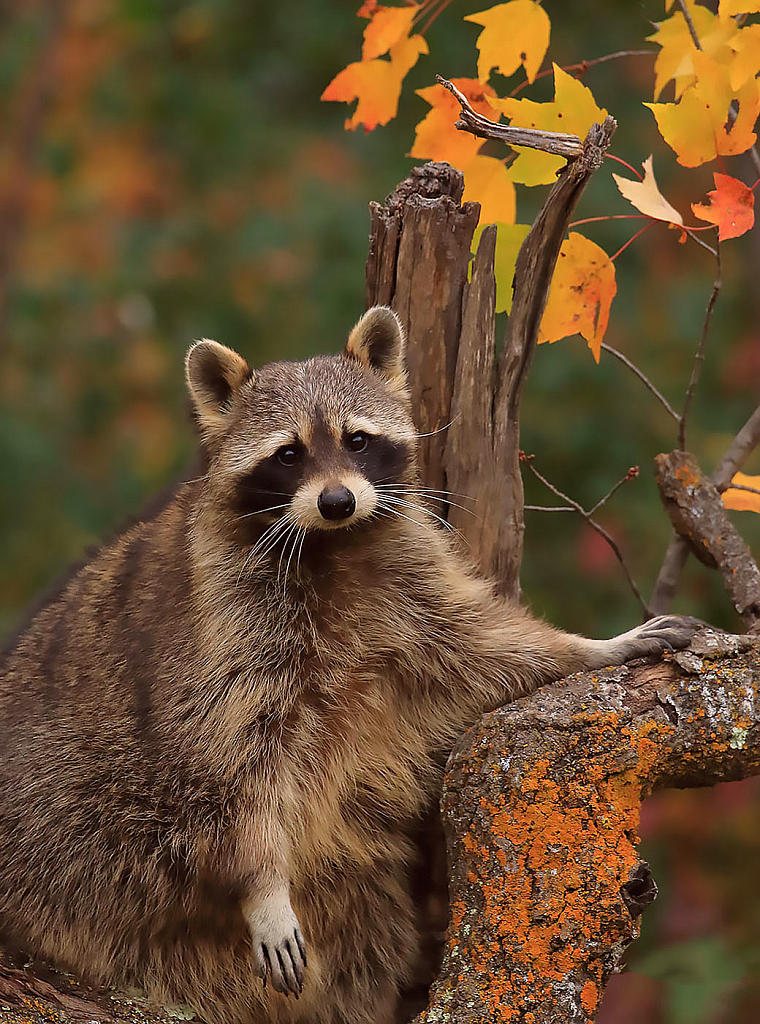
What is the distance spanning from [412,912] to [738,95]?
6.87 ft

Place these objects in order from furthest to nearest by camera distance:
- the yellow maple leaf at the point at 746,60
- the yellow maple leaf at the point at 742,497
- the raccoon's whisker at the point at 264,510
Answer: the yellow maple leaf at the point at 742,497 → the raccoon's whisker at the point at 264,510 → the yellow maple leaf at the point at 746,60

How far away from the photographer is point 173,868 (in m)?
2.90

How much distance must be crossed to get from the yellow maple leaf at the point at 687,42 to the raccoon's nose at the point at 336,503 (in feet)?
4.20

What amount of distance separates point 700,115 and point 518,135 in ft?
1.45

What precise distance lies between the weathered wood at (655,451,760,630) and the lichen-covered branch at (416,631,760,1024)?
0.36 metres

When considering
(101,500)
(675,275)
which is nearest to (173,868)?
(101,500)

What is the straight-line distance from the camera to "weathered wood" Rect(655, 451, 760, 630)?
3.12 metres

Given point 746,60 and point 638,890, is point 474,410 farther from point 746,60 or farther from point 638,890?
point 638,890

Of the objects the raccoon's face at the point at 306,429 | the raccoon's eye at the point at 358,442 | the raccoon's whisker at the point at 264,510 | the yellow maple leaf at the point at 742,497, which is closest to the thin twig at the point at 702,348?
the yellow maple leaf at the point at 742,497

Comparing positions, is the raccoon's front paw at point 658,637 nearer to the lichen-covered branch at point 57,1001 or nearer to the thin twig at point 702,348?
the thin twig at point 702,348

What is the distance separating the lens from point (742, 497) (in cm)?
340

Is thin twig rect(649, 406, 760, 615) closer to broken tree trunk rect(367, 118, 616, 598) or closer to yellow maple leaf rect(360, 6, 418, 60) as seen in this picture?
broken tree trunk rect(367, 118, 616, 598)

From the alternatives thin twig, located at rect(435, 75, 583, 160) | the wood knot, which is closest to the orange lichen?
the wood knot

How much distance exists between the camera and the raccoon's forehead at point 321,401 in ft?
10.1
